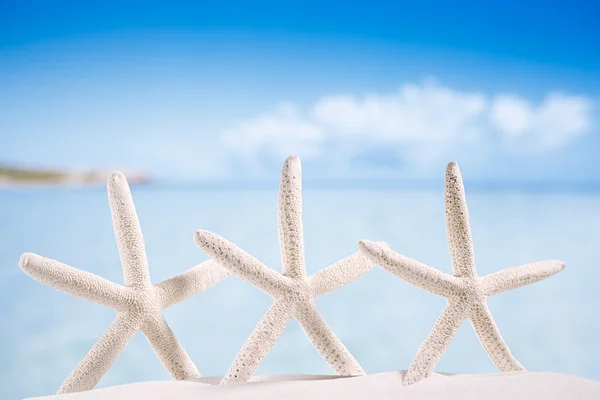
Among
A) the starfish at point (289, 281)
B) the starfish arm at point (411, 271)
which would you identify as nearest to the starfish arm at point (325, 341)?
the starfish at point (289, 281)

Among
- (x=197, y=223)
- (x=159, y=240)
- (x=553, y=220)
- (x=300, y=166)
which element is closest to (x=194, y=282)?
(x=300, y=166)

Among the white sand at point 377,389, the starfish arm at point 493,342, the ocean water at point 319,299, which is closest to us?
the white sand at point 377,389

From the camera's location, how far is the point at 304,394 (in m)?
0.75

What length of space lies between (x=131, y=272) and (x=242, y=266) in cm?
19

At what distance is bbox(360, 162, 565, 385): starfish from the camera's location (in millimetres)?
810

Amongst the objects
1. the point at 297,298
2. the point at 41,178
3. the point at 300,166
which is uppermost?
the point at 41,178

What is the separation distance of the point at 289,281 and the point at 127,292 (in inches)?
9.9

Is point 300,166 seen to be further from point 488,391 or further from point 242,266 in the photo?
point 488,391

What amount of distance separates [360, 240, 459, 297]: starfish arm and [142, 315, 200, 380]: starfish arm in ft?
1.12

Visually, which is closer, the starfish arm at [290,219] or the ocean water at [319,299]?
the starfish arm at [290,219]

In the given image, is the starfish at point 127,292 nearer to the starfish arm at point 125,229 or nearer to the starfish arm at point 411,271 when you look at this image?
the starfish arm at point 125,229

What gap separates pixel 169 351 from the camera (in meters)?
0.88

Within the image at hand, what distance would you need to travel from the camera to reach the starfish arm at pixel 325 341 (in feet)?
2.73

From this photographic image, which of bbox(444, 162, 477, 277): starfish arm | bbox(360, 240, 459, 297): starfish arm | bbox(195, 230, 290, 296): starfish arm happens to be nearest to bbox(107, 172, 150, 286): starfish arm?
bbox(195, 230, 290, 296): starfish arm
